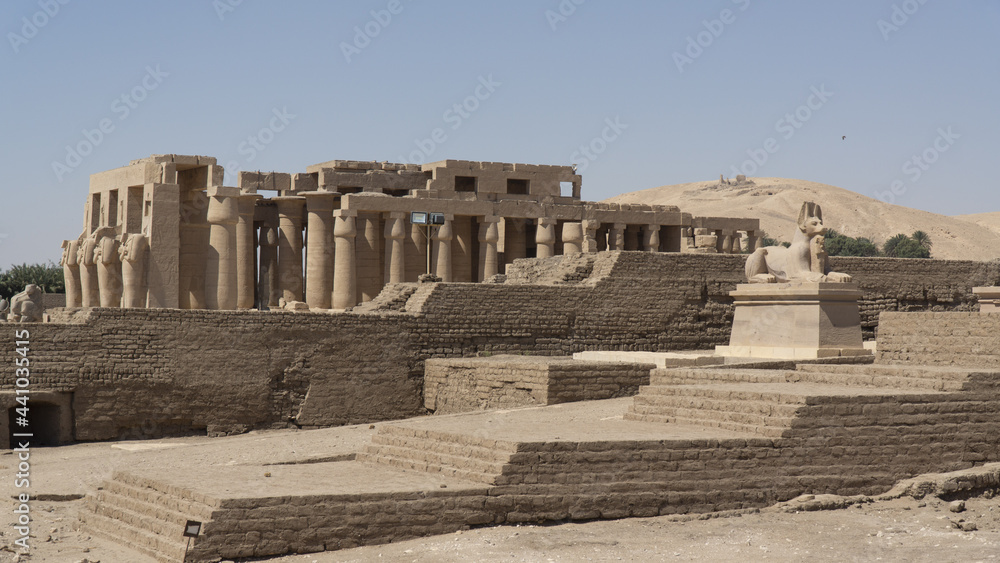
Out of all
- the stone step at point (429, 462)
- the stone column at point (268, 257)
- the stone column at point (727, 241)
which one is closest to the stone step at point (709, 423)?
the stone step at point (429, 462)

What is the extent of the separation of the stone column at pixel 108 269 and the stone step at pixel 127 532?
42.5 feet

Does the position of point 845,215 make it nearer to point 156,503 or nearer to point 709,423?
point 709,423

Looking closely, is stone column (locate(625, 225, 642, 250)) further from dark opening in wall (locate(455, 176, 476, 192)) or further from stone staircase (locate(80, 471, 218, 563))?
stone staircase (locate(80, 471, 218, 563))

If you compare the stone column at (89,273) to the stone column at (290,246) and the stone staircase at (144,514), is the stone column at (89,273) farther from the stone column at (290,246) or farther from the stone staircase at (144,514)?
the stone staircase at (144,514)

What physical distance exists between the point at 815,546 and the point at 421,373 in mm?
11728

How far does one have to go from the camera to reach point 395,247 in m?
31.7

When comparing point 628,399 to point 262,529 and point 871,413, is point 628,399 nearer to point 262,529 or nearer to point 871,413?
point 871,413

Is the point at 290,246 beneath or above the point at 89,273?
above

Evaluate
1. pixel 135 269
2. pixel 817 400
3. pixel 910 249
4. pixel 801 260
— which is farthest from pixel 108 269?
pixel 910 249

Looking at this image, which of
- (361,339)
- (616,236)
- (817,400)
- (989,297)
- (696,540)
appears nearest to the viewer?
(696,540)

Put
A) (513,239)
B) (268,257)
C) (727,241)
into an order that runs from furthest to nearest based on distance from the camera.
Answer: (727,241)
(268,257)
(513,239)

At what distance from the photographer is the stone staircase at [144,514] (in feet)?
30.6

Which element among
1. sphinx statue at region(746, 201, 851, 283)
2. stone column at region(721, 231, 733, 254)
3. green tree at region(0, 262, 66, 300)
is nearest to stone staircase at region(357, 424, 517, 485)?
sphinx statue at region(746, 201, 851, 283)

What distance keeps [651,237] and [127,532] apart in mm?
28010
